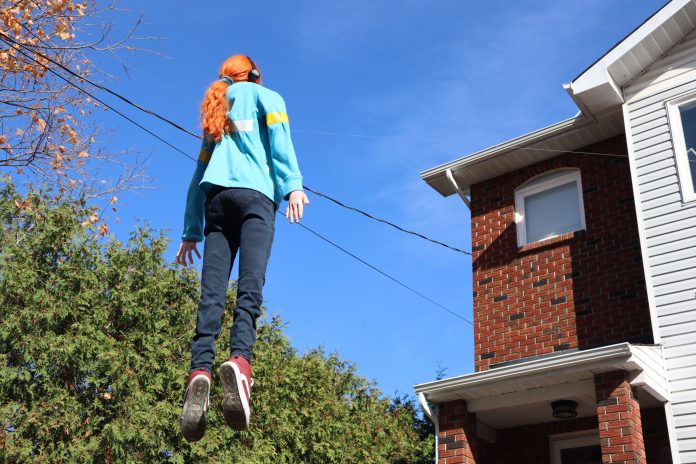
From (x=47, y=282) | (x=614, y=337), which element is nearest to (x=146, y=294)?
(x=47, y=282)

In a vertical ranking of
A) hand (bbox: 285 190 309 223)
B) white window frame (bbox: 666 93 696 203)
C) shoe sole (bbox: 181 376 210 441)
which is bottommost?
shoe sole (bbox: 181 376 210 441)

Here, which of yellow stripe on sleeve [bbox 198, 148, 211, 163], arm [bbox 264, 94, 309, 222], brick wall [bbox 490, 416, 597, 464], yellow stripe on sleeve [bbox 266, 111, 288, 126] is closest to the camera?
arm [bbox 264, 94, 309, 222]

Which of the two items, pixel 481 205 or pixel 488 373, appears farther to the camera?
pixel 481 205

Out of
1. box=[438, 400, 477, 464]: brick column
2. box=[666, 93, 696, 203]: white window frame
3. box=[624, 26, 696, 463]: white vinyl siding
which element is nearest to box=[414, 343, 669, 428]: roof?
box=[438, 400, 477, 464]: brick column

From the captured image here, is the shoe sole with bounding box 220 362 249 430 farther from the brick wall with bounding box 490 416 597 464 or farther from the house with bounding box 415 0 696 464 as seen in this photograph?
the brick wall with bounding box 490 416 597 464

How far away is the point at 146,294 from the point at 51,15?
4.73 metres

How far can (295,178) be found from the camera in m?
4.14

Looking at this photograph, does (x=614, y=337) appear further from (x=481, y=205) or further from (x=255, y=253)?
(x=255, y=253)

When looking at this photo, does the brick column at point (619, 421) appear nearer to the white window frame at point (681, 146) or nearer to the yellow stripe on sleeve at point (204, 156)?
the white window frame at point (681, 146)

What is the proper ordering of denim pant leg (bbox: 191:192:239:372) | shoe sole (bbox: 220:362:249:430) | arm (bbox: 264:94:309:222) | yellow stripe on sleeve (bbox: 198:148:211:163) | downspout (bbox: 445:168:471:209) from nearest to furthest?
shoe sole (bbox: 220:362:249:430)
denim pant leg (bbox: 191:192:239:372)
arm (bbox: 264:94:309:222)
yellow stripe on sleeve (bbox: 198:148:211:163)
downspout (bbox: 445:168:471:209)

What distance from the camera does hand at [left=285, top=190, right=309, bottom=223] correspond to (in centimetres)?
402

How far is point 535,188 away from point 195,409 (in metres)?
9.23

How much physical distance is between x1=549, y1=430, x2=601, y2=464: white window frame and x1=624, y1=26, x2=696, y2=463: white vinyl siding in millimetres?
1646

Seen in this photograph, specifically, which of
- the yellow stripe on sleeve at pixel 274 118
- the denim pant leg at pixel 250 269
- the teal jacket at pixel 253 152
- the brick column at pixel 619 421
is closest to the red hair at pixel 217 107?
the teal jacket at pixel 253 152
